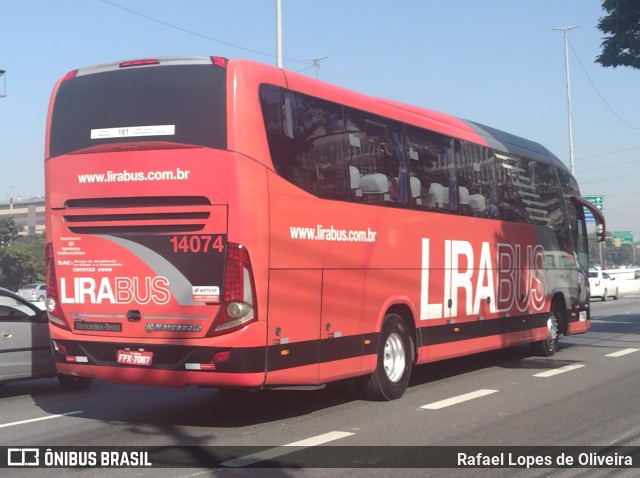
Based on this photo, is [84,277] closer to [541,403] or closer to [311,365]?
[311,365]

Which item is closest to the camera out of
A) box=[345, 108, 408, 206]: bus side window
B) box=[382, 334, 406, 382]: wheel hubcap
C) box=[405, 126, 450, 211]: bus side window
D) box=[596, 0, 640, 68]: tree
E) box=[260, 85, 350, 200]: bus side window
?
box=[260, 85, 350, 200]: bus side window

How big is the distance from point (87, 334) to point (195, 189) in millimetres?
2032

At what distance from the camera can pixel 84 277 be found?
8.79 meters

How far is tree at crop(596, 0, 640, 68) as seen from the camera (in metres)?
20.1

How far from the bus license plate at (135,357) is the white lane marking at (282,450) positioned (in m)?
1.66

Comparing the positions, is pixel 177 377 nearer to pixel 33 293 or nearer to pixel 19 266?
pixel 33 293

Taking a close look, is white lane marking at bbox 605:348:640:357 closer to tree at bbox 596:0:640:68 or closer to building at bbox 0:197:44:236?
tree at bbox 596:0:640:68

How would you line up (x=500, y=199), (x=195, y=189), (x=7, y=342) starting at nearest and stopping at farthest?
(x=195, y=189) → (x=7, y=342) → (x=500, y=199)

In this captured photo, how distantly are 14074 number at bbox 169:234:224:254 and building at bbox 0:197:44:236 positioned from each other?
17199cm

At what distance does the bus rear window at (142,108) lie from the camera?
8273 mm

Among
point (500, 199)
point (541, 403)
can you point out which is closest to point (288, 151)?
point (541, 403)

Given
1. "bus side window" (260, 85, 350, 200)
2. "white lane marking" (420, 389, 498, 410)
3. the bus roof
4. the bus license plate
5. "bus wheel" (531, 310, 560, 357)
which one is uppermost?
the bus roof

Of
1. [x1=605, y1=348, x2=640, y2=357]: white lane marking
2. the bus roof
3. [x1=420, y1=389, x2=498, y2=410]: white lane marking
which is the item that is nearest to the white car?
[x1=605, y1=348, x2=640, y2=357]: white lane marking

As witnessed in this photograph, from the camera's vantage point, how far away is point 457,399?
Result: 10430 millimetres
